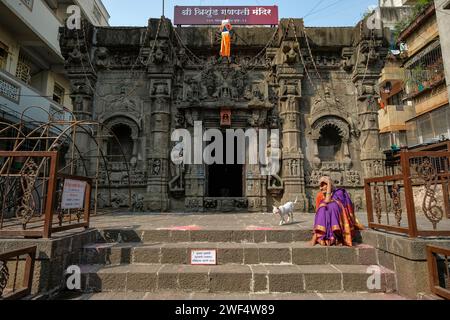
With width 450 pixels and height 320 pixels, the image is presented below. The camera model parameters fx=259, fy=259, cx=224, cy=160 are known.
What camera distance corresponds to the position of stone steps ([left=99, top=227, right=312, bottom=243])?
5073mm

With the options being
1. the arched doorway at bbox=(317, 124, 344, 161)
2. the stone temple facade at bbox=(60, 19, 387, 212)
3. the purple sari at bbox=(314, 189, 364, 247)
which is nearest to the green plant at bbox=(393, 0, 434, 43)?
the stone temple facade at bbox=(60, 19, 387, 212)

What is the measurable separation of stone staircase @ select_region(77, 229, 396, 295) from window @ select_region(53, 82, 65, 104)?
1617 cm

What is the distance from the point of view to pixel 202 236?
5074 millimetres

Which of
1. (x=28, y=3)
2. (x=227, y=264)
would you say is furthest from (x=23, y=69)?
(x=227, y=264)

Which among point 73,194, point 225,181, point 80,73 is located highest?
point 80,73

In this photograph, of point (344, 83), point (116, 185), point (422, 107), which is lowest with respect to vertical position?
point (116, 185)

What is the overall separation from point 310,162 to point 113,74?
8.88 m

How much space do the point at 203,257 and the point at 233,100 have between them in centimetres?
734

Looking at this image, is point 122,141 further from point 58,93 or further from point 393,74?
point 393,74

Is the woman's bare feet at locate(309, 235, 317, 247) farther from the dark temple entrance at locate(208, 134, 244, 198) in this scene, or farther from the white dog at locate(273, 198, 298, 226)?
the dark temple entrance at locate(208, 134, 244, 198)

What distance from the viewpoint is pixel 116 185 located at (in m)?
9.93

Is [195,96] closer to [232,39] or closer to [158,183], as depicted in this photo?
[232,39]
